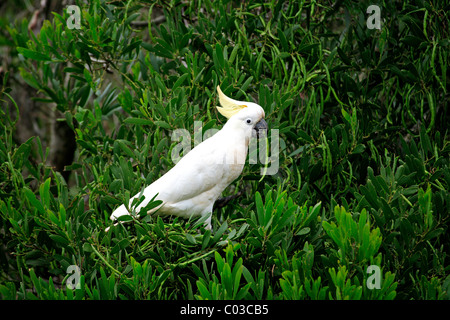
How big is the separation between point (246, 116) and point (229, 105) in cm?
8

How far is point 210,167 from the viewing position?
171 centimetres

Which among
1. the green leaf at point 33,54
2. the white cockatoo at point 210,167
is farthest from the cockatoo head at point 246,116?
the green leaf at point 33,54

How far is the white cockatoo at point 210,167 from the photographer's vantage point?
66.7 inches

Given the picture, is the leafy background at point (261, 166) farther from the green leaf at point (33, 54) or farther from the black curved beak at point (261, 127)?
the black curved beak at point (261, 127)

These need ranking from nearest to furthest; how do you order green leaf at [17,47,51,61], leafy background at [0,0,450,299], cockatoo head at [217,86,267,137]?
leafy background at [0,0,450,299], cockatoo head at [217,86,267,137], green leaf at [17,47,51,61]

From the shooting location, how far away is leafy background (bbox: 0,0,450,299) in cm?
151

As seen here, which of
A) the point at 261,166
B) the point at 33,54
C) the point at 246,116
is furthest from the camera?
the point at 33,54

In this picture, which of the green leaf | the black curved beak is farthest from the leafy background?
the black curved beak

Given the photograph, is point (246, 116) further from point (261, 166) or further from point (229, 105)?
point (261, 166)

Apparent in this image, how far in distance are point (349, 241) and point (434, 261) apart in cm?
35

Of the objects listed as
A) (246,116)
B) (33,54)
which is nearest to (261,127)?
(246,116)

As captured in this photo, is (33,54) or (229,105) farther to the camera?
(33,54)

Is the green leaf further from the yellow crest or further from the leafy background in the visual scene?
the yellow crest
